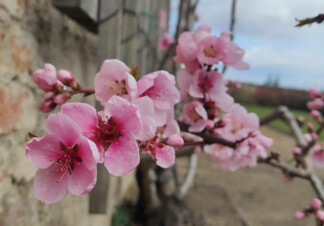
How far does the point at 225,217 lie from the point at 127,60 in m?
2.27

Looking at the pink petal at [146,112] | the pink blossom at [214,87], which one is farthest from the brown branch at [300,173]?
the pink petal at [146,112]

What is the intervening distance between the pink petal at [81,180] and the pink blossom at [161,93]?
0.19 m

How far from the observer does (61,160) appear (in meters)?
0.60

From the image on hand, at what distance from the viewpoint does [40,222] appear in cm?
146

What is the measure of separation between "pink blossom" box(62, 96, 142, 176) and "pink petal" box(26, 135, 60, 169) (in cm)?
6

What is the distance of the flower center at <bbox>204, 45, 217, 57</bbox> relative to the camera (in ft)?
3.02

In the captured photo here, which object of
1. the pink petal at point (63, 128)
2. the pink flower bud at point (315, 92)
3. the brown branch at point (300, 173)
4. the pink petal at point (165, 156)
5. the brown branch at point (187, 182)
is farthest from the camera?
the brown branch at point (187, 182)

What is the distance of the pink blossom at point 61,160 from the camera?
0.56 m

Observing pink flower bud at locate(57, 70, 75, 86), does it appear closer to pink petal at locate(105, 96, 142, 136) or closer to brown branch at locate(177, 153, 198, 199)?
pink petal at locate(105, 96, 142, 136)

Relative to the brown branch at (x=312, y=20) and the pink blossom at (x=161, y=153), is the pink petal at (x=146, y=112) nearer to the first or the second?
the pink blossom at (x=161, y=153)

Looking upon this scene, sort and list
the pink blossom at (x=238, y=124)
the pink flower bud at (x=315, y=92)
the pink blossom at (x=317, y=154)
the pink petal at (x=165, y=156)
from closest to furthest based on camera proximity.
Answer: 1. the pink petal at (x=165, y=156)
2. the pink blossom at (x=238, y=124)
3. the pink flower bud at (x=315, y=92)
4. the pink blossom at (x=317, y=154)

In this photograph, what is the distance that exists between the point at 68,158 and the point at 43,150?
48mm

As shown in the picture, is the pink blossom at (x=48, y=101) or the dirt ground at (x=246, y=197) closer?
the pink blossom at (x=48, y=101)

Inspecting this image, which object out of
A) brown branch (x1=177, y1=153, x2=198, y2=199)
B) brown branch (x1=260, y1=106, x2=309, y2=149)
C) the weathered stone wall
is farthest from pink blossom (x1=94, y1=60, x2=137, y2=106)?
brown branch (x1=177, y1=153, x2=198, y2=199)
